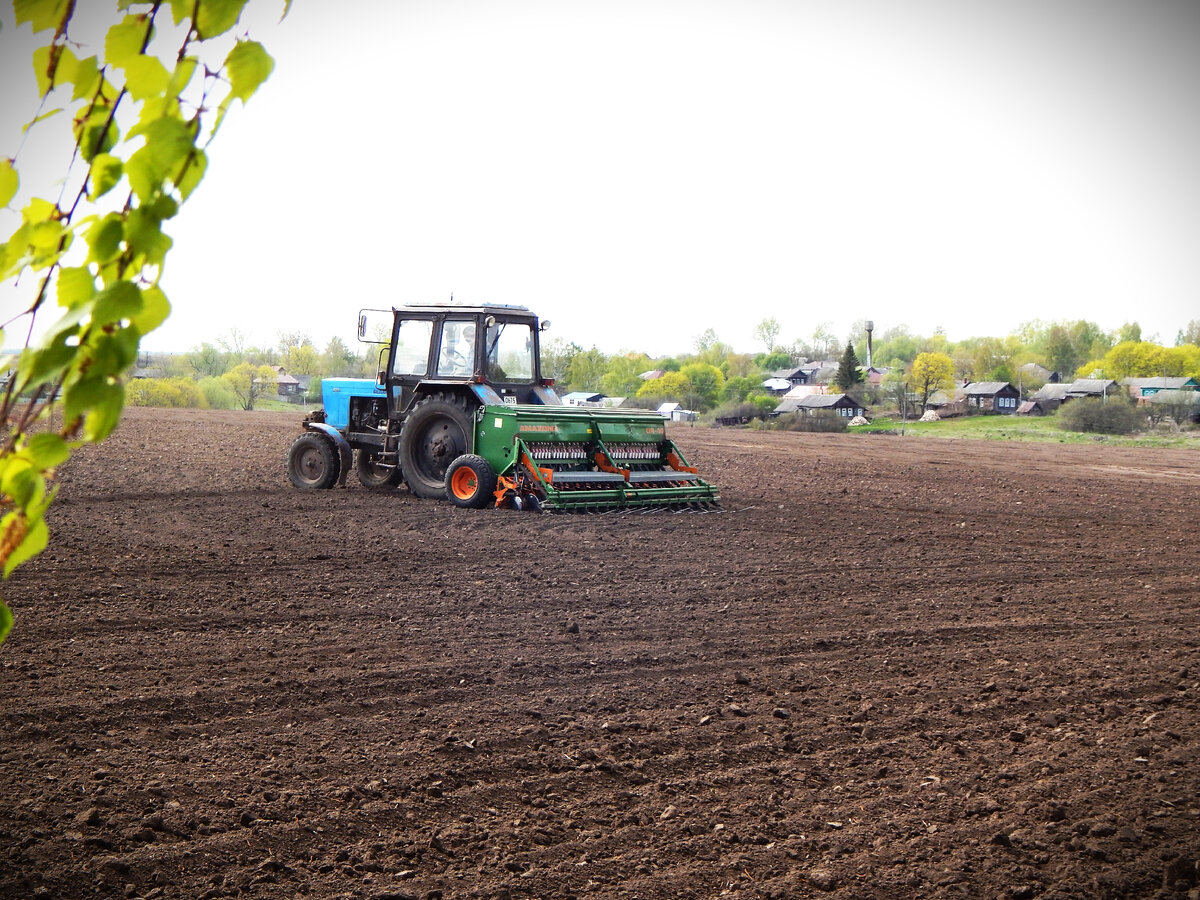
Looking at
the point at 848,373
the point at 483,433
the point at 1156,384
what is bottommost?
the point at 483,433

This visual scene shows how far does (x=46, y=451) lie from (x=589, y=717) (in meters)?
3.74

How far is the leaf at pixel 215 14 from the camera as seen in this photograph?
1.46 meters

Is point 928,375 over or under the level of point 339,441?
over

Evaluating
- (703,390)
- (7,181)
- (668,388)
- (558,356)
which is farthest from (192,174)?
(668,388)

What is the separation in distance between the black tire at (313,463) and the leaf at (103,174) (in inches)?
479

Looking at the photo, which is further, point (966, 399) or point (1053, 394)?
point (966, 399)

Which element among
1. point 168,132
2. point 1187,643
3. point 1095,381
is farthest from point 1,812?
point 1095,381

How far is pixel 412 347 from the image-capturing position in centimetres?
1299

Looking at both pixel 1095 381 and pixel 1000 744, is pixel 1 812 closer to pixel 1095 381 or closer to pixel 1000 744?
pixel 1000 744

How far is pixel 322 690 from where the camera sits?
16.9 ft

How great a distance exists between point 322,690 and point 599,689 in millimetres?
1396

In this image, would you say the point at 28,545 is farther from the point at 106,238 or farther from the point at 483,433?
the point at 483,433

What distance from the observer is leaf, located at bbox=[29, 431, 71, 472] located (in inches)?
55.4

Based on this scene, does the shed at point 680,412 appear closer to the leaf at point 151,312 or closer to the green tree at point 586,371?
the green tree at point 586,371
